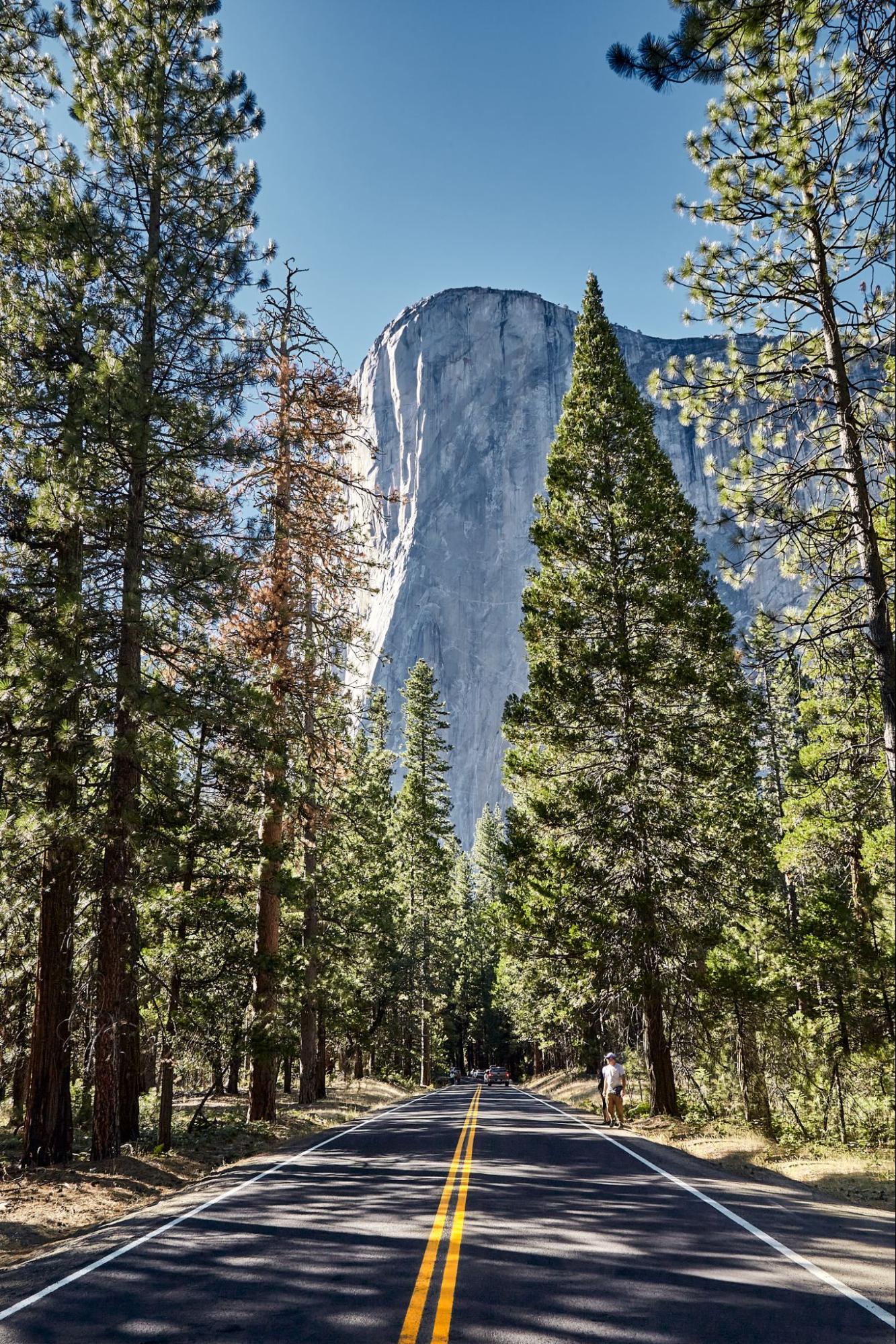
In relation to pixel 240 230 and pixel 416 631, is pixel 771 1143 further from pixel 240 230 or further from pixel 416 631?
pixel 416 631

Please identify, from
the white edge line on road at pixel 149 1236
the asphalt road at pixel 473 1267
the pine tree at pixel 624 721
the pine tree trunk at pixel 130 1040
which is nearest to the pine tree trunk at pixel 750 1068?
the pine tree at pixel 624 721

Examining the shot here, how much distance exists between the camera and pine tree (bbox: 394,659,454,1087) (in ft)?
157

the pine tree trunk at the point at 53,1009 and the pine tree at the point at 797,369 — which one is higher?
the pine tree at the point at 797,369

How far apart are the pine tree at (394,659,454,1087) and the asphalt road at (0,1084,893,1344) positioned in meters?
36.5

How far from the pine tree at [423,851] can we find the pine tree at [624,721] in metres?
26.9

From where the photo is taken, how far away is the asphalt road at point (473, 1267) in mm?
5340

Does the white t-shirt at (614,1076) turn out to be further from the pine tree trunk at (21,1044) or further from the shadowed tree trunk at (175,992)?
the pine tree trunk at (21,1044)

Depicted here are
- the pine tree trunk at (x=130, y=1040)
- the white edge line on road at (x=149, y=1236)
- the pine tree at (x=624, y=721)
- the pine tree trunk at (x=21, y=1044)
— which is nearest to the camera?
the white edge line on road at (x=149, y=1236)

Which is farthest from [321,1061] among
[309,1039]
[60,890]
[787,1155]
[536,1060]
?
[536,1060]

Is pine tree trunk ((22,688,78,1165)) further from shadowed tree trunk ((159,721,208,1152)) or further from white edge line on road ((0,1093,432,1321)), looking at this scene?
white edge line on road ((0,1093,432,1321))

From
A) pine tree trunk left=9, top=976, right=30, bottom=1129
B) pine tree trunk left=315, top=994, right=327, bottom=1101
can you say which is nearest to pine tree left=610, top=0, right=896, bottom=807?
pine tree trunk left=9, top=976, right=30, bottom=1129

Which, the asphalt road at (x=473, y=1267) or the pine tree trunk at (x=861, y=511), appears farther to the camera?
the pine tree trunk at (x=861, y=511)

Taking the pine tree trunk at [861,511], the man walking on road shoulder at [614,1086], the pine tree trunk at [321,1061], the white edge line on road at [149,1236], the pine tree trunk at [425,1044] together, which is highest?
the pine tree trunk at [861,511]

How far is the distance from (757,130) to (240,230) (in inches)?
405
